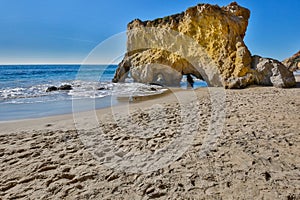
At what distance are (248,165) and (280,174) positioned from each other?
0.35 meters

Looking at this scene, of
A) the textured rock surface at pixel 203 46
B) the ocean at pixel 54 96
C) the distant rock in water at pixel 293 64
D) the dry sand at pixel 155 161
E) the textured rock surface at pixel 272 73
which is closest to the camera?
the dry sand at pixel 155 161

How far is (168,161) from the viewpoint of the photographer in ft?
8.86

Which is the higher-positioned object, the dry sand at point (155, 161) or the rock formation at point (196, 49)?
the rock formation at point (196, 49)

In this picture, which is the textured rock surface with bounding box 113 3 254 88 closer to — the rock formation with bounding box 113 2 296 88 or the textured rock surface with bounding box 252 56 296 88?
the rock formation with bounding box 113 2 296 88

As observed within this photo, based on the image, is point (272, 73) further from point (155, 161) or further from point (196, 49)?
point (155, 161)

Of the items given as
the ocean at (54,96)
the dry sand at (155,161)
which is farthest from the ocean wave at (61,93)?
the dry sand at (155,161)

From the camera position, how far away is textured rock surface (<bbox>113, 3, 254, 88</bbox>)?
11604mm

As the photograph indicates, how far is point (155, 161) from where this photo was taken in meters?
2.72

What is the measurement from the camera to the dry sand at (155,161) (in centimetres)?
204

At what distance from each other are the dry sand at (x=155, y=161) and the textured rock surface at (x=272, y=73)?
6682 mm

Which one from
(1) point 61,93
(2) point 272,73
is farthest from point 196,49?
(1) point 61,93

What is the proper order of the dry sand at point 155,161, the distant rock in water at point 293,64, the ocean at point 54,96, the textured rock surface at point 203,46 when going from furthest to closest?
the distant rock in water at point 293,64 → the textured rock surface at point 203,46 → the ocean at point 54,96 → the dry sand at point 155,161

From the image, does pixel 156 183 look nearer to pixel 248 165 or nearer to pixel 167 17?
pixel 248 165

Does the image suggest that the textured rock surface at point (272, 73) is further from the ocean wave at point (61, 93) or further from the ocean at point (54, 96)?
the ocean wave at point (61, 93)
